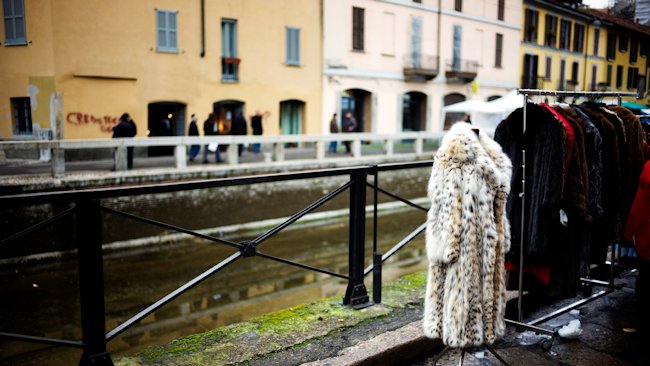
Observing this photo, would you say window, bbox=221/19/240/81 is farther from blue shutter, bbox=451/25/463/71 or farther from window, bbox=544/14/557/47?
window, bbox=544/14/557/47

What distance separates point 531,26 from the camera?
2973cm

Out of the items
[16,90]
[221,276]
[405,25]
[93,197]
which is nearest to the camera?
[93,197]

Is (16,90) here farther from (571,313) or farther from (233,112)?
(571,313)

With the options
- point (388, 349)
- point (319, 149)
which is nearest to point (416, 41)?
point (319, 149)

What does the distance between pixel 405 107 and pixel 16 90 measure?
1571 cm

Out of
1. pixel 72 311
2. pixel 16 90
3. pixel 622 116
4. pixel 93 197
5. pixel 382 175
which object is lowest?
pixel 72 311

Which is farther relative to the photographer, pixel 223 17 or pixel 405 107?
pixel 405 107

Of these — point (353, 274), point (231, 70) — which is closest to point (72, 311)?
point (353, 274)

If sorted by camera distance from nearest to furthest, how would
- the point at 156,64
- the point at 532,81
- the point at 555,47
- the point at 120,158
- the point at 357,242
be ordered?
the point at 357,242, the point at 120,158, the point at 156,64, the point at 532,81, the point at 555,47

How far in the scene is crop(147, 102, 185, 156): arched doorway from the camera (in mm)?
16906

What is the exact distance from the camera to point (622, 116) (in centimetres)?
361

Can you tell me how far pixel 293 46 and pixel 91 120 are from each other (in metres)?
7.62

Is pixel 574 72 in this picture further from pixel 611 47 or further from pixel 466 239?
pixel 466 239

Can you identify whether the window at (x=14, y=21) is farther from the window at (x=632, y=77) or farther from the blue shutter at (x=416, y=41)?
the window at (x=632, y=77)
